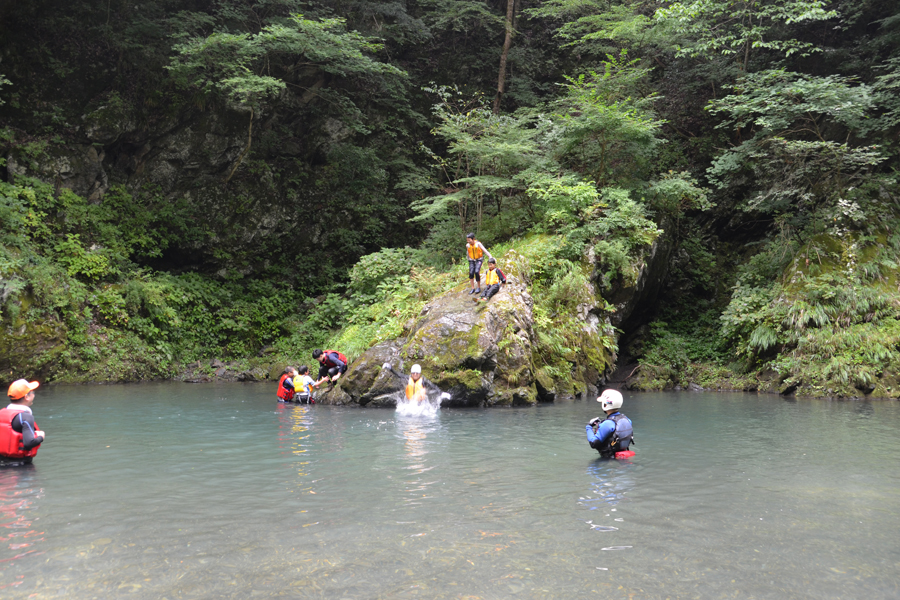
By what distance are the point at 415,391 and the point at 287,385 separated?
142 inches

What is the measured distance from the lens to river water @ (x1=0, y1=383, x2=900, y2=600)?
3.57m

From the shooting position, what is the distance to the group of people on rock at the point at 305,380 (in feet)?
43.7

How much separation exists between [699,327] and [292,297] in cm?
1531

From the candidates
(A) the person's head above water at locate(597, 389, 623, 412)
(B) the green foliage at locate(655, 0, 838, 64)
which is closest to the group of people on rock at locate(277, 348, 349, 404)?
(A) the person's head above water at locate(597, 389, 623, 412)

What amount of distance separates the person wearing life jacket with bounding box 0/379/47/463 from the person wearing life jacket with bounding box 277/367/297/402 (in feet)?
22.5

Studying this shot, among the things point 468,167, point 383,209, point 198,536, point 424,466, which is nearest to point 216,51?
point 383,209

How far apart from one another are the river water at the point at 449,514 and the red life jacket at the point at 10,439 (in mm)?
201

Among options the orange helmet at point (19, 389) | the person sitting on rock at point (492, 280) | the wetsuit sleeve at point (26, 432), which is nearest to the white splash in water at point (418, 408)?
the person sitting on rock at point (492, 280)

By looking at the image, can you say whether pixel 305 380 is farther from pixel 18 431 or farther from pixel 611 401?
pixel 611 401

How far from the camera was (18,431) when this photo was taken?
6.51m

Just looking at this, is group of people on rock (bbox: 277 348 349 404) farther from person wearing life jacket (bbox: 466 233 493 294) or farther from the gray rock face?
the gray rock face

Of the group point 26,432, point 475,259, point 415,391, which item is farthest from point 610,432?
point 475,259

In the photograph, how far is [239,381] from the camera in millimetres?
19453

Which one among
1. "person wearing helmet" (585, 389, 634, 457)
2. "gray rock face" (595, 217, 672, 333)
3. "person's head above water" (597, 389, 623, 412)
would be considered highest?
"gray rock face" (595, 217, 672, 333)
